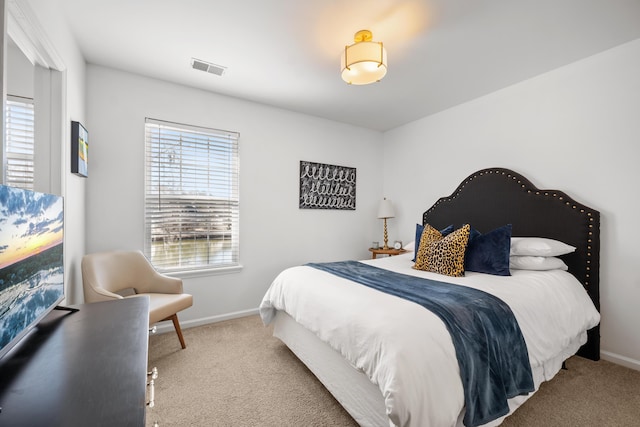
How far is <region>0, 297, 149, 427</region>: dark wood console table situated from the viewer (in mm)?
662

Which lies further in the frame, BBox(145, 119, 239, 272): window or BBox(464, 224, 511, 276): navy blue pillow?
BBox(145, 119, 239, 272): window

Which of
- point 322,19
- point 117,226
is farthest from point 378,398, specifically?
point 117,226

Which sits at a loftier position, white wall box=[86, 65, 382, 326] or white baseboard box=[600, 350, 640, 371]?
white wall box=[86, 65, 382, 326]

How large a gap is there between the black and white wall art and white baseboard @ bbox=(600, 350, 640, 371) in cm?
295

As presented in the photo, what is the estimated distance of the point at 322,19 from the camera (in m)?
1.97

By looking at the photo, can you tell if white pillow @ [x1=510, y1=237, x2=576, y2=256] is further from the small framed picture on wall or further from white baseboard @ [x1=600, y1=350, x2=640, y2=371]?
the small framed picture on wall

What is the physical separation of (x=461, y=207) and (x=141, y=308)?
10.6ft

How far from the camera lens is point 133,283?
258 cm

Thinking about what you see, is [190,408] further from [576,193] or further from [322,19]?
[576,193]

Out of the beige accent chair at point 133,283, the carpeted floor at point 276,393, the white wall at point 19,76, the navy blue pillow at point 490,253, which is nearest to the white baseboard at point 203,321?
the carpeted floor at point 276,393

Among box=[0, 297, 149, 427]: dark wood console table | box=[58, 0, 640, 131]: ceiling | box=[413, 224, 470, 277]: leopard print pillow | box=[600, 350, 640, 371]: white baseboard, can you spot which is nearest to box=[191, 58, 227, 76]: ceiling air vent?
box=[58, 0, 640, 131]: ceiling

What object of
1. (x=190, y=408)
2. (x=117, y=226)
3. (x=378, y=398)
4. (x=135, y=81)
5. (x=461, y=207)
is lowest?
(x=190, y=408)

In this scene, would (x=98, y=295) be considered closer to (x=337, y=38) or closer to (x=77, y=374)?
(x=77, y=374)

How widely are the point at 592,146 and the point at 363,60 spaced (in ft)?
7.13
